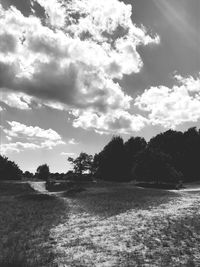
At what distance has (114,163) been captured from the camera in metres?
90.2

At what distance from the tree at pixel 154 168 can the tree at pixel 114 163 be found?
2817 cm

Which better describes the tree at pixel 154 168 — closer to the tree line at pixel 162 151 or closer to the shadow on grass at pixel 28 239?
the tree line at pixel 162 151

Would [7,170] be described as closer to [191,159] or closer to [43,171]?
[43,171]

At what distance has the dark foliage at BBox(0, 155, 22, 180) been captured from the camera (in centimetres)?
9281

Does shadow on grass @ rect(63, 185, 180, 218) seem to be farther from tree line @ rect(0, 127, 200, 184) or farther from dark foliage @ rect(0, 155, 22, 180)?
dark foliage @ rect(0, 155, 22, 180)

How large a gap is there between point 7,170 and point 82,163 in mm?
27073

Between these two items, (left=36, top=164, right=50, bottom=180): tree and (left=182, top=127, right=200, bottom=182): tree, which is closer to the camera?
(left=182, top=127, right=200, bottom=182): tree

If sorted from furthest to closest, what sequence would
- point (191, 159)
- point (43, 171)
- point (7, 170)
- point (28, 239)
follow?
point (43, 171) < point (7, 170) < point (191, 159) < point (28, 239)

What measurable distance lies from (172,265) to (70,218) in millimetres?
12418

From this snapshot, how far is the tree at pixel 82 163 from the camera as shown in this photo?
105m

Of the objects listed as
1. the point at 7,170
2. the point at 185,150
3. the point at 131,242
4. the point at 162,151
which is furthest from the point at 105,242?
the point at 7,170

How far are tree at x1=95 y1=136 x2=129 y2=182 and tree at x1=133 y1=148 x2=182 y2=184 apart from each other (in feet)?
92.4

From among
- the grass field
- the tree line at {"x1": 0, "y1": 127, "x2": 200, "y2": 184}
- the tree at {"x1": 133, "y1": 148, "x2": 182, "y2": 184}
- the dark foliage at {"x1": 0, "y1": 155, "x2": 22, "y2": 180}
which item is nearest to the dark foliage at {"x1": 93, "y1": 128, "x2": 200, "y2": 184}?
the tree line at {"x1": 0, "y1": 127, "x2": 200, "y2": 184}

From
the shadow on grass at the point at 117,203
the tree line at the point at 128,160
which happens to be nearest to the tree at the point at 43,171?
the tree line at the point at 128,160
